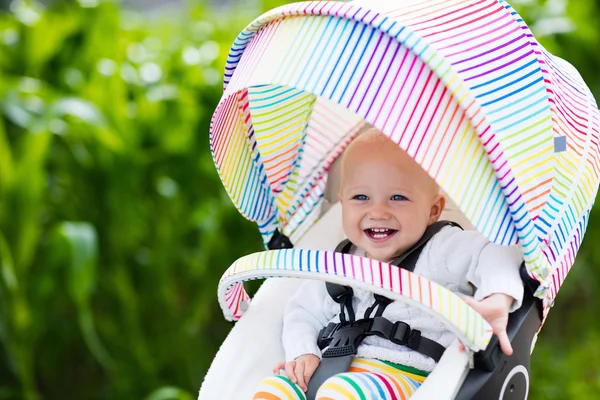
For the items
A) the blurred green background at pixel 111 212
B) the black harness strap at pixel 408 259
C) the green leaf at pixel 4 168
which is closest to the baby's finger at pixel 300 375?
the black harness strap at pixel 408 259

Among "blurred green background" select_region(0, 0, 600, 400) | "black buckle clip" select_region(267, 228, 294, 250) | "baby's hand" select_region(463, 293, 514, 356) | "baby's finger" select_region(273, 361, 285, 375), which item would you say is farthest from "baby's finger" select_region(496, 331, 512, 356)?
"blurred green background" select_region(0, 0, 600, 400)

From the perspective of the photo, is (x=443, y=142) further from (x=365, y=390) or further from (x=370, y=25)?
(x=365, y=390)

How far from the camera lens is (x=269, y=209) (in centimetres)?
166

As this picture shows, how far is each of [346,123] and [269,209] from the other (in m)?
0.23

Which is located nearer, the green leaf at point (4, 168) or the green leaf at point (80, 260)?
the green leaf at point (80, 260)

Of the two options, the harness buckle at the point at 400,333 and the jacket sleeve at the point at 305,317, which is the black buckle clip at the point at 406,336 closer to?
the harness buckle at the point at 400,333

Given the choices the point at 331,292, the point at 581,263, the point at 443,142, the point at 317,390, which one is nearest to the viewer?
the point at 443,142

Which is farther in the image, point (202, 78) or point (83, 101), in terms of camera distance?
point (202, 78)

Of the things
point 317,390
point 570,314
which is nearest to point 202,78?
point 317,390

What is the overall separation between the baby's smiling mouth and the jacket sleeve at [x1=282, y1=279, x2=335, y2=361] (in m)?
0.15

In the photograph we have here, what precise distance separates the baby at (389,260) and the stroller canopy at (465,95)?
109 mm

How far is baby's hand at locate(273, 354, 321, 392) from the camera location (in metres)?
1.40

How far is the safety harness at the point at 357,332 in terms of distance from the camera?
1.36m

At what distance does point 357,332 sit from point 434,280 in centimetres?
15
